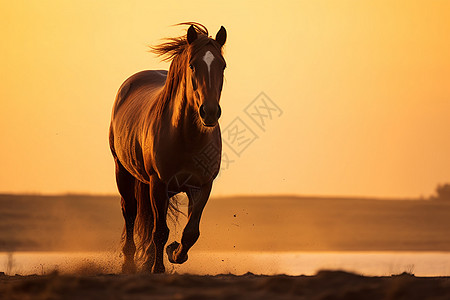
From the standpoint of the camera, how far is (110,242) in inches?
423

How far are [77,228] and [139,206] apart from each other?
571 centimetres

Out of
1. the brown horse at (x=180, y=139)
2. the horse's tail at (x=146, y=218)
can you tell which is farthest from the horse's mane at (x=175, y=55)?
the horse's tail at (x=146, y=218)

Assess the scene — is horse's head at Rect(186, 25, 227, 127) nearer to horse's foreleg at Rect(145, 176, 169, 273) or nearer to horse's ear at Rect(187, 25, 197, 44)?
horse's ear at Rect(187, 25, 197, 44)

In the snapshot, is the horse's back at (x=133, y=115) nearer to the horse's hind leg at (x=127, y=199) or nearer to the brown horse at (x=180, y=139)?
the brown horse at (x=180, y=139)

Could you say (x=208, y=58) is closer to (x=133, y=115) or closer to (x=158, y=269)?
(x=158, y=269)

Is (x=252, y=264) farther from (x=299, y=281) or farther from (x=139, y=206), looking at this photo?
(x=299, y=281)

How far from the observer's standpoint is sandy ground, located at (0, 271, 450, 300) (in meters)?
5.52

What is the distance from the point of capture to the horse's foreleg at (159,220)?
27.9 feet

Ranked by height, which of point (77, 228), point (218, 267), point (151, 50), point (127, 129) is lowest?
point (77, 228)

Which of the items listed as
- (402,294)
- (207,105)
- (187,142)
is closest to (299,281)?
(402,294)

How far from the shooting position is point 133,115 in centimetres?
995

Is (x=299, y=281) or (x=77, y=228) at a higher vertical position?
(x=299, y=281)

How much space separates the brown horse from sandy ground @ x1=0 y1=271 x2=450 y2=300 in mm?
1907

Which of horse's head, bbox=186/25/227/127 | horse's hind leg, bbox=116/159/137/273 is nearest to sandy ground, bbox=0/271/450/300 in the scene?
horse's head, bbox=186/25/227/127
